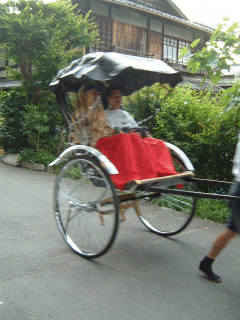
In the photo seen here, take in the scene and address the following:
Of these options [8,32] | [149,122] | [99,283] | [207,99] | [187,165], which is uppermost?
[8,32]

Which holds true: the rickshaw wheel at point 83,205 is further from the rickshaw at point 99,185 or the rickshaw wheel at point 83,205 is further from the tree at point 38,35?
the tree at point 38,35

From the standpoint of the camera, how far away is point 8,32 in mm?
8781

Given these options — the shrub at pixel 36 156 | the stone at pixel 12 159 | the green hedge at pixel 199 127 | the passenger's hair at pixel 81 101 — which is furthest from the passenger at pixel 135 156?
the stone at pixel 12 159

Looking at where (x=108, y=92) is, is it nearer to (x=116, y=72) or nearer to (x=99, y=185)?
(x=116, y=72)

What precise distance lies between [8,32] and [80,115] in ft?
18.9

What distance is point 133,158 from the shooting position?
3.69 metres

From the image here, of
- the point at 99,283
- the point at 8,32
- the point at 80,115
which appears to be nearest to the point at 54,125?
the point at 8,32

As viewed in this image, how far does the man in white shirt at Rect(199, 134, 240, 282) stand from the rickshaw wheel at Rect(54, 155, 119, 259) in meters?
1.03

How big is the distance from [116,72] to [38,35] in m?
6.08

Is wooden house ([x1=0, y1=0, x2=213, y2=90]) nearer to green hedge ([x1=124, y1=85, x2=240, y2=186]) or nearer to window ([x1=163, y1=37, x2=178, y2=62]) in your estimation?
window ([x1=163, y1=37, x2=178, y2=62])

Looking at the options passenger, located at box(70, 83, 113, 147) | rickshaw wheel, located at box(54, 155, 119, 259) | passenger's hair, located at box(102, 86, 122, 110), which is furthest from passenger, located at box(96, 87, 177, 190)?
passenger's hair, located at box(102, 86, 122, 110)

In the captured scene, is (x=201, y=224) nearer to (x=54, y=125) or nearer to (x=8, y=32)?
(x=54, y=125)

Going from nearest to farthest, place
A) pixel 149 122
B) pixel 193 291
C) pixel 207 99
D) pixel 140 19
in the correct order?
pixel 193 291
pixel 207 99
pixel 149 122
pixel 140 19

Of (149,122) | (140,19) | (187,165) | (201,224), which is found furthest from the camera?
(140,19)
